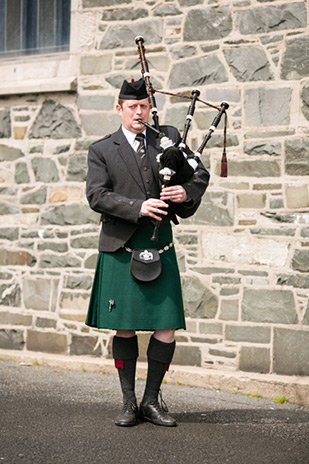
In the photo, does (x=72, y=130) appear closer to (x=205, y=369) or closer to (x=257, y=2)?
(x=257, y=2)

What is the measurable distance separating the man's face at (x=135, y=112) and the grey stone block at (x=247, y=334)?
89.2 inches

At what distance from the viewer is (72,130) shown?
7047 mm

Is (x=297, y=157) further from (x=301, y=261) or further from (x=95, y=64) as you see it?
(x=95, y=64)

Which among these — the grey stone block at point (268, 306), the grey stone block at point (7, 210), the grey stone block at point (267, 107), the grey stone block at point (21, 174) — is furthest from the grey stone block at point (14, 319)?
the grey stone block at point (267, 107)

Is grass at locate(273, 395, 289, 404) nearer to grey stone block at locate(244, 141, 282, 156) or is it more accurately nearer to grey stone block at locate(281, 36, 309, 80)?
grey stone block at locate(244, 141, 282, 156)

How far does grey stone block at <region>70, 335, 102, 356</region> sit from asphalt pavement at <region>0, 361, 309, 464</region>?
72 centimetres

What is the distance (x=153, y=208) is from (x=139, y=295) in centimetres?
53

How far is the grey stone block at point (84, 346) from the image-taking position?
6.87 metres

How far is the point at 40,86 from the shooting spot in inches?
281

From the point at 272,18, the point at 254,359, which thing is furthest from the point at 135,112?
the point at 254,359

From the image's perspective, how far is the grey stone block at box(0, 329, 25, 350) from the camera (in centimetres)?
721

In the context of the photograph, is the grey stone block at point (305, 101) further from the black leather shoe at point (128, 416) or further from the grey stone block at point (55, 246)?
the black leather shoe at point (128, 416)

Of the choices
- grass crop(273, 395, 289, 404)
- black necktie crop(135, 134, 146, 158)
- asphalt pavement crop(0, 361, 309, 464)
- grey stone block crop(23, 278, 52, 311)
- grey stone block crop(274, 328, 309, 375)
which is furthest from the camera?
grey stone block crop(23, 278, 52, 311)

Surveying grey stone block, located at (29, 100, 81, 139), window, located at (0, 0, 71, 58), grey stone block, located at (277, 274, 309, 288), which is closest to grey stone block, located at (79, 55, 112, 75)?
grey stone block, located at (29, 100, 81, 139)
